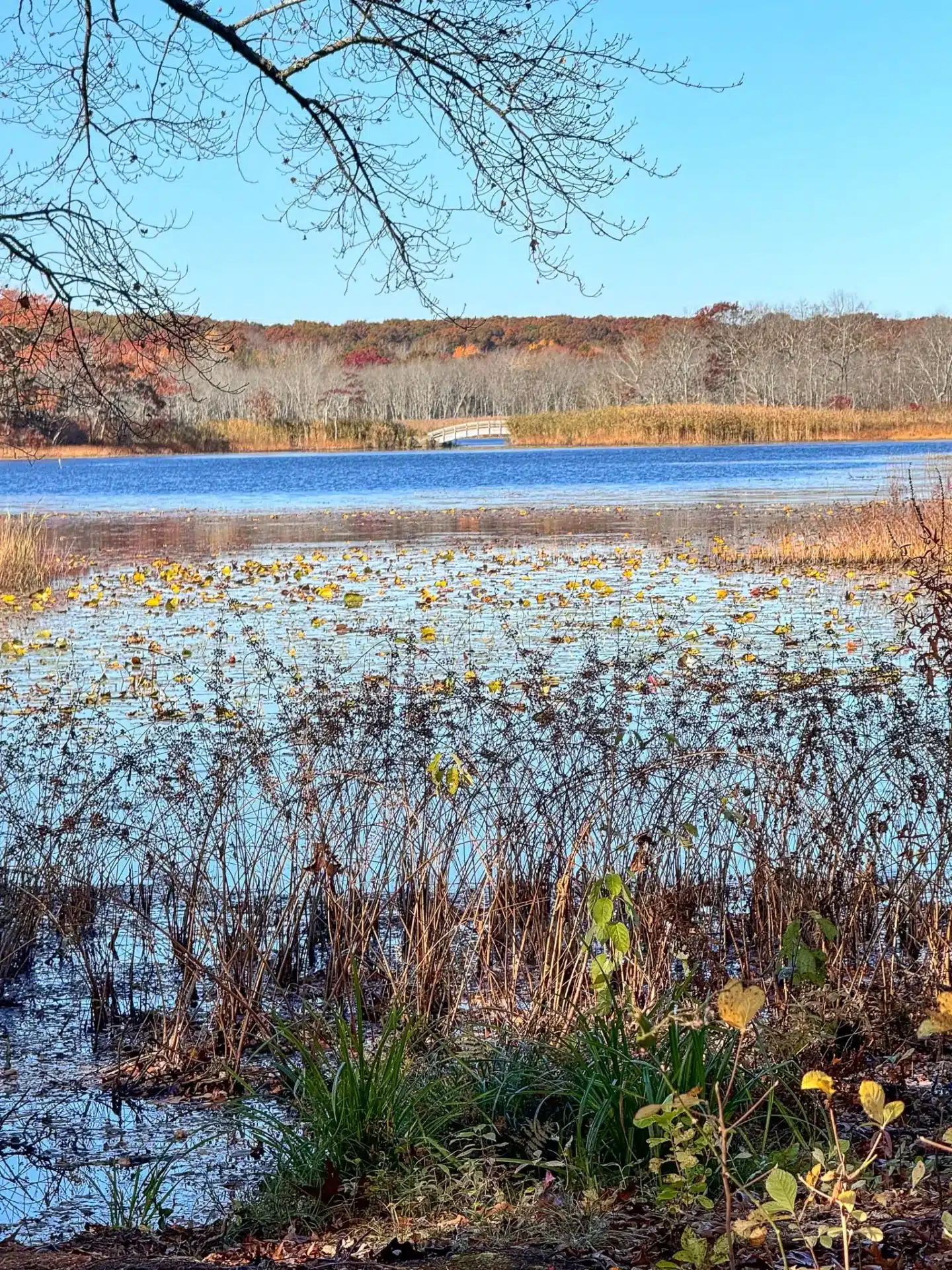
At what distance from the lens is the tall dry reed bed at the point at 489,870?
4.80 m

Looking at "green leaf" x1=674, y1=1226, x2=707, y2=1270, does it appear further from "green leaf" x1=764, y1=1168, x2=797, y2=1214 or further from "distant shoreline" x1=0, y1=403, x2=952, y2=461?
"distant shoreline" x1=0, y1=403, x2=952, y2=461

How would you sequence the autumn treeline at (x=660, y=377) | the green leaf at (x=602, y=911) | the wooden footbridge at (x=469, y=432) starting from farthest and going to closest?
the autumn treeline at (x=660, y=377) < the wooden footbridge at (x=469, y=432) < the green leaf at (x=602, y=911)

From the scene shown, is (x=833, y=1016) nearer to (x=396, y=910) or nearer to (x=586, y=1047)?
(x=586, y=1047)

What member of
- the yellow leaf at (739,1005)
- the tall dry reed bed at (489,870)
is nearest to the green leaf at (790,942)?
the tall dry reed bed at (489,870)

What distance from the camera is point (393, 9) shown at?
5.98 metres

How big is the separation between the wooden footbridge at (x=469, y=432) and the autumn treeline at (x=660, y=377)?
3.48m

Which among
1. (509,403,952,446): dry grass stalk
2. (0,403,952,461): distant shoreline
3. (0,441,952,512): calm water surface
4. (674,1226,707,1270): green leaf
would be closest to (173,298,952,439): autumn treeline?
(0,403,952,461): distant shoreline

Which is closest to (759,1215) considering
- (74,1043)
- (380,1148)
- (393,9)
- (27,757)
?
(380,1148)

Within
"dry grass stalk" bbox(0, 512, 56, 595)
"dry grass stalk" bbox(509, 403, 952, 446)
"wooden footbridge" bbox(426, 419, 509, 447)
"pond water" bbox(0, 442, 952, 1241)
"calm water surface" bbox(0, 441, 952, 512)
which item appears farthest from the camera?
"wooden footbridge" bbox(426, 419, 509, 447)

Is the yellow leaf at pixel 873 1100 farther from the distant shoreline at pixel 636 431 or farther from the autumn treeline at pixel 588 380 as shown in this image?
the autumn treeline at pixel 588 380

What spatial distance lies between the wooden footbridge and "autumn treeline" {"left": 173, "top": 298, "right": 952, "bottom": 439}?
3.48m

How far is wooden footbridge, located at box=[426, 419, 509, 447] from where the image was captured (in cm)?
8725

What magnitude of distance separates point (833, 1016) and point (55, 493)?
4244 cm

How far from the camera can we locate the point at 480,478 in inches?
1838
